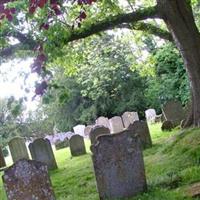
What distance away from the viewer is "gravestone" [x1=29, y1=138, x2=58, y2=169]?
13578 millimetres

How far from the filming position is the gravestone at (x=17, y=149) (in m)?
16.0

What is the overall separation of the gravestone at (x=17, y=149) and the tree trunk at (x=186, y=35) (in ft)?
21.5

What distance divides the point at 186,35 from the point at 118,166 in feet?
18.4

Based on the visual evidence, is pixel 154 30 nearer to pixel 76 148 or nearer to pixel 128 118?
pixel 76 148

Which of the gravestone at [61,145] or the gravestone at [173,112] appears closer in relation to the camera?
the gravestone at [173,112]

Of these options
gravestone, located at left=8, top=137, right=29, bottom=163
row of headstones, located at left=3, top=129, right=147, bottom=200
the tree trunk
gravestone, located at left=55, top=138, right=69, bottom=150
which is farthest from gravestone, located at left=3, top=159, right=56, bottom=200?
gravestone, located at left=55, top=138, right=69, bottom=150

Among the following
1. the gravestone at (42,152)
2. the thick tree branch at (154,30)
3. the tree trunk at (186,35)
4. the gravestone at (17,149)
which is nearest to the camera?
the tree trunk at (186,35)

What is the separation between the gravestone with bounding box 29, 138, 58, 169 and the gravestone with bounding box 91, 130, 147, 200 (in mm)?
6058

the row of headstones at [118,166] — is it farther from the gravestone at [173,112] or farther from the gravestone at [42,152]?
the gravestone at [173,112]

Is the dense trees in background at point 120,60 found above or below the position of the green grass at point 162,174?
above

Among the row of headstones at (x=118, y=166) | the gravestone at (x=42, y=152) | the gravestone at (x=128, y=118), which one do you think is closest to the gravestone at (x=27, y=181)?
the row of headstones at (x=118, y=166)

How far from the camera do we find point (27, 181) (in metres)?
6.92

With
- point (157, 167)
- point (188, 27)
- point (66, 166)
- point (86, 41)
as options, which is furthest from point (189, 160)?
point (86, 41)

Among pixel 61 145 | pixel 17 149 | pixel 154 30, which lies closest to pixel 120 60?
pixel 61 145
